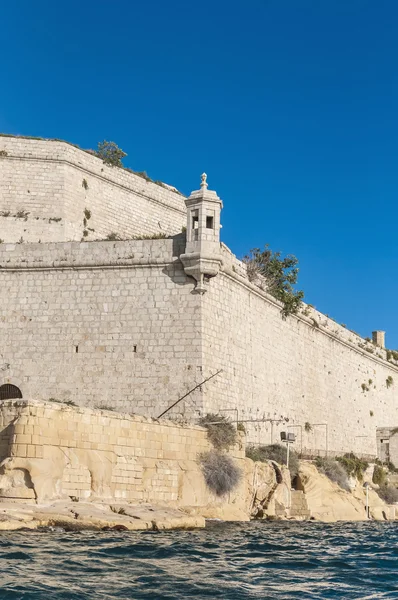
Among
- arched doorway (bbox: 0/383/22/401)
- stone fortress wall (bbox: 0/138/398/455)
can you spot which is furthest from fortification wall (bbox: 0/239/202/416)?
arched doorway (bbox: 0/383/22/401)

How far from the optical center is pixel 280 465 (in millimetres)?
22484

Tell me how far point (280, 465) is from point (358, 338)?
50.7 ft

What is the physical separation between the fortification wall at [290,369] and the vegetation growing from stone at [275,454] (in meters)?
0.63

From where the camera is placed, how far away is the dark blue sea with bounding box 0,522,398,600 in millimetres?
9985

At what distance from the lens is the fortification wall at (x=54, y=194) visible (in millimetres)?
27766

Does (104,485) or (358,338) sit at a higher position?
(358,338)

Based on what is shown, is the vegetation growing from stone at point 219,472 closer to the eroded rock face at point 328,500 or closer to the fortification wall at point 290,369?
the fortification wall at point 290,369

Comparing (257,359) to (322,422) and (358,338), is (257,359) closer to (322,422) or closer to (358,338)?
(322,422)

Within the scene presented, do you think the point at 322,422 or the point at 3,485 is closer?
the point at 3,485

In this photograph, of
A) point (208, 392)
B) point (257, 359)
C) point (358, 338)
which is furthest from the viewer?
point (358, 338)

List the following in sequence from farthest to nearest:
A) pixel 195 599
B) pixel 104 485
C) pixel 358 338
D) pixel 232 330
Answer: pixel 358 338 → pixel 232 330 → pixel 104 485 → pixel 195 599

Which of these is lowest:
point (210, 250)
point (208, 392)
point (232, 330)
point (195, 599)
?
point (195, 599)

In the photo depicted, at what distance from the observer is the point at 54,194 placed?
2805 cm

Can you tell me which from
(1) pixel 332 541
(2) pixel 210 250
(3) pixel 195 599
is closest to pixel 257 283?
(2) pixel 210 250
